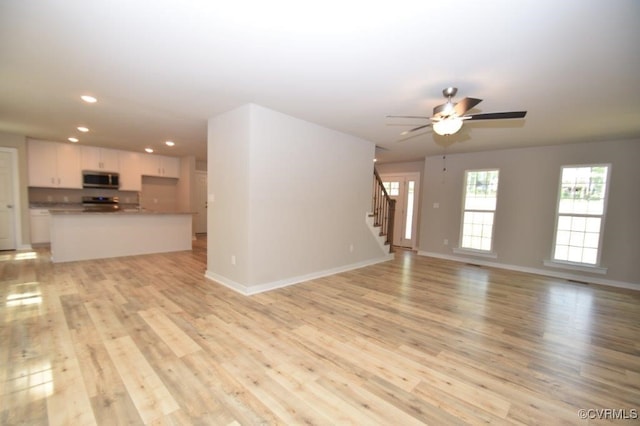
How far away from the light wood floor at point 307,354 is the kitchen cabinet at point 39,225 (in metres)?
2.74

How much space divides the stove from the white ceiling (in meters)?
3.34

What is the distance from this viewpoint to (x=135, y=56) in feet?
7.56

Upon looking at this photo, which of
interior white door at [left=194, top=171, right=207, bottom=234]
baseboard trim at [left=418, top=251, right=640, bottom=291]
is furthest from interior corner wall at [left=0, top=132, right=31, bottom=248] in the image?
baseboard trim at [left=418, top=251, right=640, bottom=291]

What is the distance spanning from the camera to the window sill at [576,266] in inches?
185

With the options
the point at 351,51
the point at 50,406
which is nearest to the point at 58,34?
the point at 351,51

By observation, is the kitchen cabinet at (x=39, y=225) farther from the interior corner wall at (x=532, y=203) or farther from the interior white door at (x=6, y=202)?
the interior corner wall at (x=532, y=203)

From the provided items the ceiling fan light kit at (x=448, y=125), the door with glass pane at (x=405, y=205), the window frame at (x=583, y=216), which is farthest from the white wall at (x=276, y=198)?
the window frame at (x=583, y=216)

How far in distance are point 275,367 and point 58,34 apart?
306 centimetres

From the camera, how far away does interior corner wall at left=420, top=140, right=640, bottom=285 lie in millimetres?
Result: 4504

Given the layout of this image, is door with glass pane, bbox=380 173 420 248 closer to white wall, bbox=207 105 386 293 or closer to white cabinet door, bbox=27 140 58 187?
white wall, bbox=207 105 386 293

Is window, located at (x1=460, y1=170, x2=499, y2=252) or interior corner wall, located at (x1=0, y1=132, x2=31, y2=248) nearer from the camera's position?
interior corner wall, located at (x1=0, y1=132, x2=31, y2=248)

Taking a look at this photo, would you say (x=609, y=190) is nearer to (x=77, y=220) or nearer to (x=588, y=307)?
(x=588, y=307)
